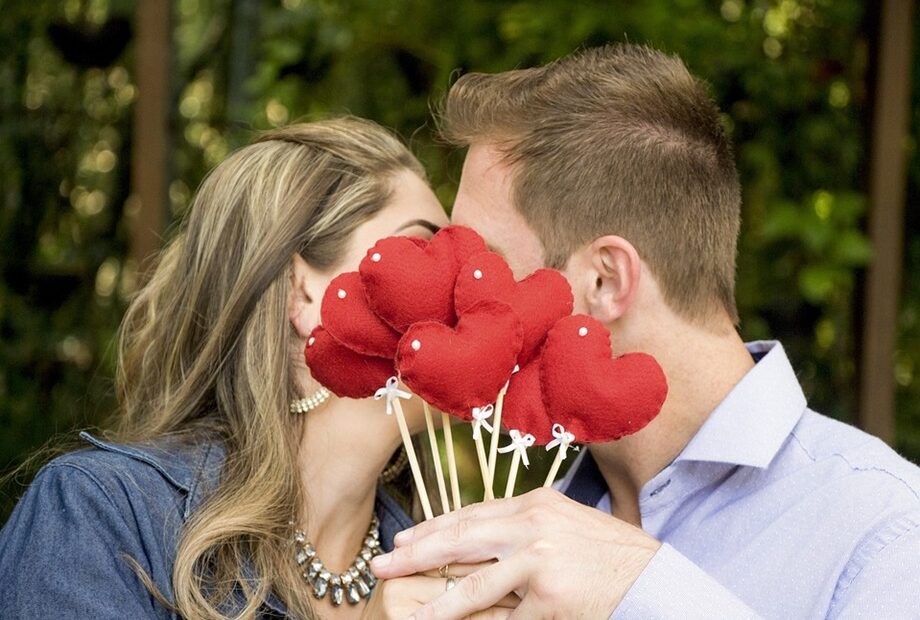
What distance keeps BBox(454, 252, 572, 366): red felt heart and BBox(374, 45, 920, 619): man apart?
0.24 metres

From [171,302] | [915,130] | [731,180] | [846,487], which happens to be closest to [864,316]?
[915,130]

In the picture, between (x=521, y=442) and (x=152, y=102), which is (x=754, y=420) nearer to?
(x=521, y=442)

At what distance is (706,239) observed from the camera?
2.13 metres

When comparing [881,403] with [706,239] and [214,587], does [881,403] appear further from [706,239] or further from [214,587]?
[214,587]

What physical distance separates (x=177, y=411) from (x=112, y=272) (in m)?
2.39

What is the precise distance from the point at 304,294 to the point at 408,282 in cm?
62

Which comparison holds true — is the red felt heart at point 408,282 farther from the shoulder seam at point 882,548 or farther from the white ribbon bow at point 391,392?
the shoulder seam at point 882,548

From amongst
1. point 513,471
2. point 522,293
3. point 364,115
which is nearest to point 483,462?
point 513,471

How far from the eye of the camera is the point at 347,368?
5.67 feet

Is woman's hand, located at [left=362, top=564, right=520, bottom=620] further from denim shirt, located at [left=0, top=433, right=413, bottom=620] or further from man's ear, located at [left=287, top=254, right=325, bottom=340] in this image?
man's ear, located at [left=287, top=254, right=325, bottom=340]

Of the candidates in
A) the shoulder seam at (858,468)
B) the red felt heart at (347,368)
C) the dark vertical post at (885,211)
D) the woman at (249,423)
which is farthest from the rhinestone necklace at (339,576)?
the dark vertical post at (885,211)

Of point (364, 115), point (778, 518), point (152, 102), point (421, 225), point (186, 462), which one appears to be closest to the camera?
point (778, 518)

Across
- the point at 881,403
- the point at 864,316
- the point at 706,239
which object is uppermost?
the point at 706,239

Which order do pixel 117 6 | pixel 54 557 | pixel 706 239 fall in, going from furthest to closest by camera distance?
1. pixel 117 6
2. pixel 706 239
3. pixel 54 557
